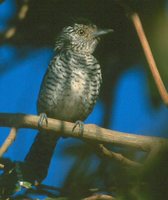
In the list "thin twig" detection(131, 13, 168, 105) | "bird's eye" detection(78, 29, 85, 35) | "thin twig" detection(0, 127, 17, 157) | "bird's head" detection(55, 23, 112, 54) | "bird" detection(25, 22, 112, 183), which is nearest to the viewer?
"thin twig" detection(131, 13, 168, 105)

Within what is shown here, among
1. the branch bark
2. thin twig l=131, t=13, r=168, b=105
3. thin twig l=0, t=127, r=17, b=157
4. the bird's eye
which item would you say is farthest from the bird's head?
A: thin twig l=131, t=13, r=168, b=105

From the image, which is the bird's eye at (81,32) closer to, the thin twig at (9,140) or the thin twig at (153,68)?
the thin twig at (9,140)

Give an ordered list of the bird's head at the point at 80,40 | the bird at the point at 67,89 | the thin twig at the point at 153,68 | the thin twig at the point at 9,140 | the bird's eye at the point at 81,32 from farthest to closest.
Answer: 1. the bird's eye at the point at 81,32
2. the bird's head at the point at 80,40
3. the bird at the point at 67,89
4. the thin twig at the point at 9,140
5. the thin twig at the point at 153,68

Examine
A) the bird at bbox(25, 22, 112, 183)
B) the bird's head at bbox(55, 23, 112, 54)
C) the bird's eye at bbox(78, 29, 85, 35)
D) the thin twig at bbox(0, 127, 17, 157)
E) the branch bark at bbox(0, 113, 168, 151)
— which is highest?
the bird's eye at bbox(78, 29, 85, 35)

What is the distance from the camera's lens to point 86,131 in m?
2.20

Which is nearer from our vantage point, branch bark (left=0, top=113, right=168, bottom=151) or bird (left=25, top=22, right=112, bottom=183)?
branch bark (left=0, top=113, right=168, bottom=151)

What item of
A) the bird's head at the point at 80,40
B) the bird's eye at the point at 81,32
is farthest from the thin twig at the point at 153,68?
the bird's eye at the point at 81,32

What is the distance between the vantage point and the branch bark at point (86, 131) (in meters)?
2.00

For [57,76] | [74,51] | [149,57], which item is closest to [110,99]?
[149,57]

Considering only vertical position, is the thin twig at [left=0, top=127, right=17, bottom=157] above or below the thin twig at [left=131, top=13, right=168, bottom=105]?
below

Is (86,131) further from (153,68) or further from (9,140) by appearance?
(153,68)

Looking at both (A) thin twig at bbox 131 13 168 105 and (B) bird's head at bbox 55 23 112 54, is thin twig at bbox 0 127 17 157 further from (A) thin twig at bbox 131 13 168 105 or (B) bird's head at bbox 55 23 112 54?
(B) bird's head at bbox 55 23 112 54

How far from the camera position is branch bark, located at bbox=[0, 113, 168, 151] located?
1999 millimetres

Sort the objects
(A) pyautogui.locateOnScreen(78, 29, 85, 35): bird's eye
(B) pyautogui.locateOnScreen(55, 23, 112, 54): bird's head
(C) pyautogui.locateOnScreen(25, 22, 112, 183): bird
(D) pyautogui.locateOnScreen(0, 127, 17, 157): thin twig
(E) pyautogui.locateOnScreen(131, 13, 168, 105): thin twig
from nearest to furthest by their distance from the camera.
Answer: (E) pyautogui.locateOnScreen(131, 13, 168, 105): thin twig
(D) pyautogui.locateOnScreen(0, 127, 17, 157): thin twig
(C) pyautogui.locateOnScreen(25, 22, 112, 183): bird
(B) pyautogui.locateOnScreen(55, 23, 112, 54): bird's head
(A) pyautogui.locateOnScreen(78, 29, 85, 35): bird's eye
